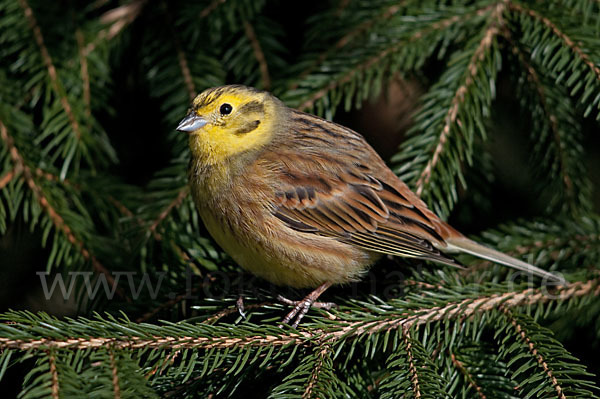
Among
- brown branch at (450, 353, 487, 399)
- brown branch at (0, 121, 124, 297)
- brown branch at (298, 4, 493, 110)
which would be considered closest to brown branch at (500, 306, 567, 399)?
brown branch at (450, 353, 487, 399)

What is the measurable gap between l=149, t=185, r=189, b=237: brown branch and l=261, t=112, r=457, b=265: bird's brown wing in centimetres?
48

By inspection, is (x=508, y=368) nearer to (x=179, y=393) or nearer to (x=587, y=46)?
(x=179, y=393)

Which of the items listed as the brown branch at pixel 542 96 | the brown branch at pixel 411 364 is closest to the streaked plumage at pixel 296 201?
the brown branch at pixel 411 364

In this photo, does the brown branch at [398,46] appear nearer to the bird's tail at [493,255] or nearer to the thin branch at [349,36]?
the thin branch at [349,36]

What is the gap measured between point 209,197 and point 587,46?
1800 mm

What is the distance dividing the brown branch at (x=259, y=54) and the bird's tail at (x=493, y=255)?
1357 millimetres

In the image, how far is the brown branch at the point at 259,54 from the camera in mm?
3451

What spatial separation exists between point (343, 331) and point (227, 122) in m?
1.15

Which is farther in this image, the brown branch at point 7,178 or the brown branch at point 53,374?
the brown branch at point 7,178

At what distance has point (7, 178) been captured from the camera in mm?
2902

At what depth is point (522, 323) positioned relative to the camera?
2.34m

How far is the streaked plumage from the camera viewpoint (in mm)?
2736

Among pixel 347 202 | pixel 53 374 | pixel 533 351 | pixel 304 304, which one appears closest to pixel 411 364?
pixel 533 351

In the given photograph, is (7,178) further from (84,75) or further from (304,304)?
(304,304)
